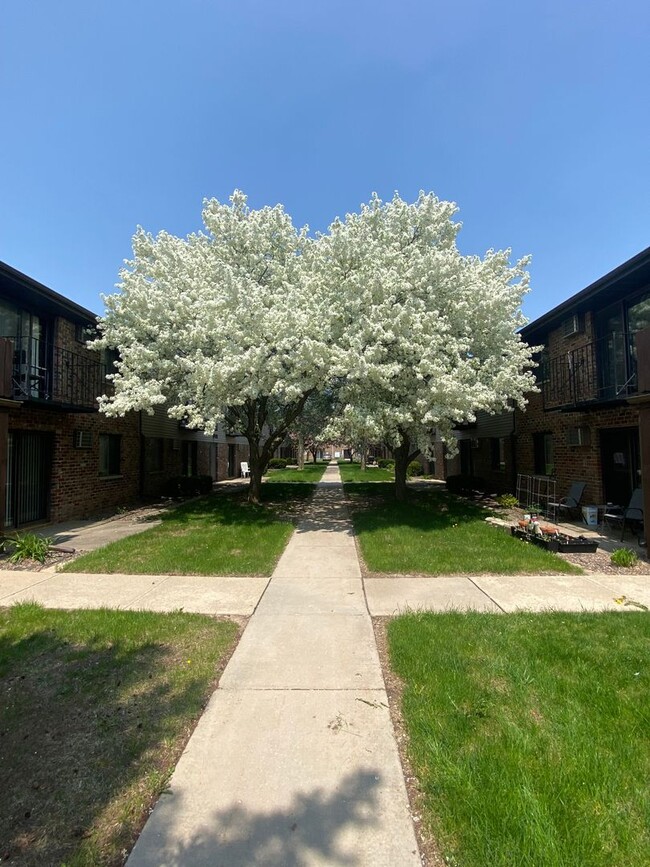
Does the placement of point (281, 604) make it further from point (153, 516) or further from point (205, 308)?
point (153, 516)

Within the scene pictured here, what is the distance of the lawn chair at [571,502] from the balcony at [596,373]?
189 cm

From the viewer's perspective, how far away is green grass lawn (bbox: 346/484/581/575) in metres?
6.77

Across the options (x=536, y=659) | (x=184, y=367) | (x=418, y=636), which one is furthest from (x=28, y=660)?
(x=184, y=367)

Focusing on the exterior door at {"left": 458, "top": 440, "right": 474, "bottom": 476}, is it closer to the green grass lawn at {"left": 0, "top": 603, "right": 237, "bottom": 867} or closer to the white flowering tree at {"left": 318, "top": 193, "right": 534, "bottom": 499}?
the white flowering tree at {"left": 318, "top": 193, "right": 534, "bottom": 499}

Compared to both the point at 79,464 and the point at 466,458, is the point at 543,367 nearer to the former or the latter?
the point at 466,458

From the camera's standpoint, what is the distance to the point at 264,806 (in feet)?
7.50

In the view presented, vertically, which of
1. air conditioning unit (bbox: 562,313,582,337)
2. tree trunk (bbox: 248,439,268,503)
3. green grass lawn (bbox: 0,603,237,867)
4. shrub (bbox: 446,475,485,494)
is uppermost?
air conditioning unit (bbox: 562,313,582,337)

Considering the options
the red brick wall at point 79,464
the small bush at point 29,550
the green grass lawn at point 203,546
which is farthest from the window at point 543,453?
the red brick wall at point 79,464

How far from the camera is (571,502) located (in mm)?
10844

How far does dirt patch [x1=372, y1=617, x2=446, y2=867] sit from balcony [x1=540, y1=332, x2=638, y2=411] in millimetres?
7386

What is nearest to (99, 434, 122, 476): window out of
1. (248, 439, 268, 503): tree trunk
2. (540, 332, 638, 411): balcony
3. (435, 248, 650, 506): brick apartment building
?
(248, 439, 268, 503): tree trunk

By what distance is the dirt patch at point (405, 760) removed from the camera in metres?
2.01

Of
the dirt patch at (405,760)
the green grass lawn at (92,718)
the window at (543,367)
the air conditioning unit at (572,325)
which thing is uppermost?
the air conditioning unit at (572,325)

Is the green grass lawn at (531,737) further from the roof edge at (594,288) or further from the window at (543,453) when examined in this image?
the window at (543,453)
